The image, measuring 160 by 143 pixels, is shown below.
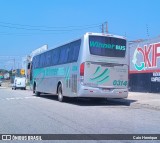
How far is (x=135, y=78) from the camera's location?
2797cm

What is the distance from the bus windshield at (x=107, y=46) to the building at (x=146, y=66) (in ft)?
24.8

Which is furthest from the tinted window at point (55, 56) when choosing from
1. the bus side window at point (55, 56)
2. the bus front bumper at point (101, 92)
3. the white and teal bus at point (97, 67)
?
the bus front bumper at point (101, 92)

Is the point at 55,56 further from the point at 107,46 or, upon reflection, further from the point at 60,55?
the point at 107,46

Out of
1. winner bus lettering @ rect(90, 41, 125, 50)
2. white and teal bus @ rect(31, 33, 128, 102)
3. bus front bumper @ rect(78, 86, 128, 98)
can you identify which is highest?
winner bus lettering @ rect(90, 41, 125, 50)

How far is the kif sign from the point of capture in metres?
25.0

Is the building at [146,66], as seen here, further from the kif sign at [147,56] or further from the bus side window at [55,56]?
the bus side window at [55,56]

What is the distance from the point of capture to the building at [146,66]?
2489 cm

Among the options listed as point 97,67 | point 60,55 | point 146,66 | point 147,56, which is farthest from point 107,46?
point 146,66

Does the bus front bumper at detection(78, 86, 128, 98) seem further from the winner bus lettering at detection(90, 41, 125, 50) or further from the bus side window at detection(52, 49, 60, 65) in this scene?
the bus side window at detection(52, 49, 60, 65)

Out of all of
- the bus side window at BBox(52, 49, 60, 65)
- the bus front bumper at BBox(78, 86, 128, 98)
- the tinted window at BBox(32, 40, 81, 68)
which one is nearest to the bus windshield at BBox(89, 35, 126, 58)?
the tinted window at BBox(32, 40, 81, 68)

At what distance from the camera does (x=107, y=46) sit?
17531 mm

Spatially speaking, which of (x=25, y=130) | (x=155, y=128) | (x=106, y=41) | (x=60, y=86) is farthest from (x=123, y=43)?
(x=25, y=130)

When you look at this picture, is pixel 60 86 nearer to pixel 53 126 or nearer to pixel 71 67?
pixel 71 67

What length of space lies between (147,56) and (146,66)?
0.78 m
